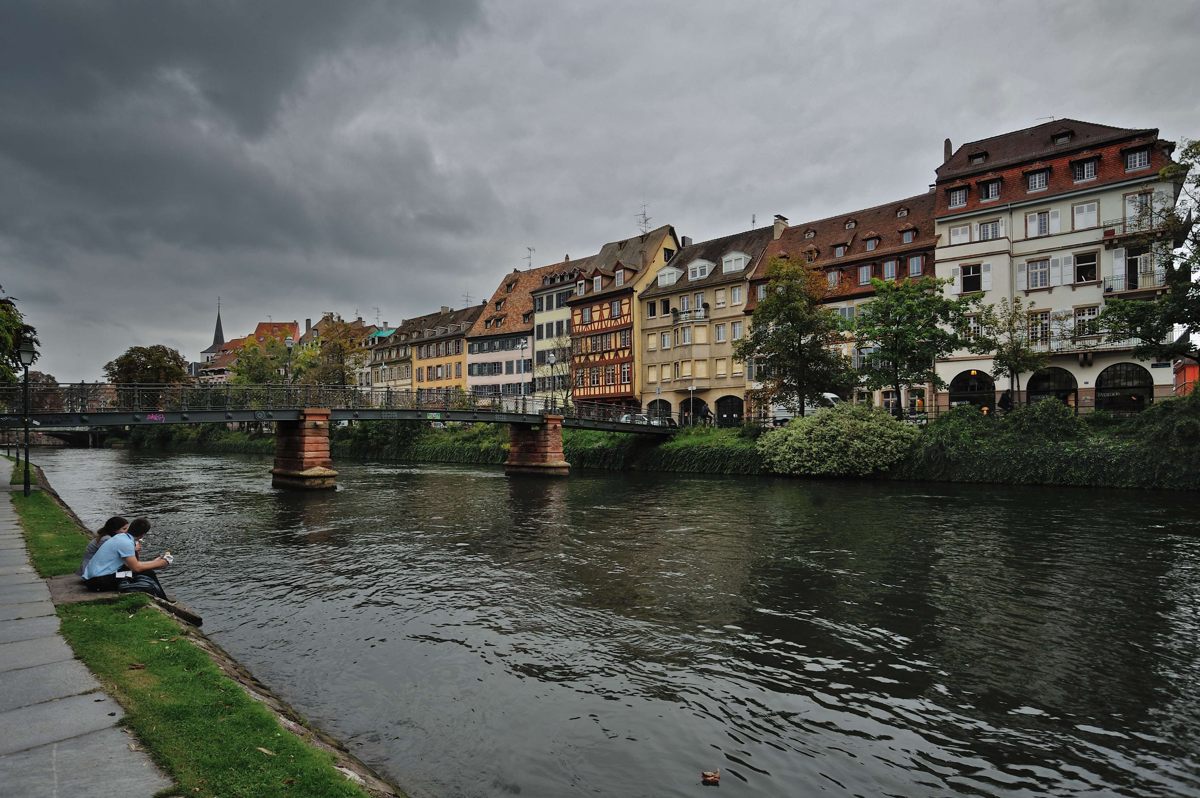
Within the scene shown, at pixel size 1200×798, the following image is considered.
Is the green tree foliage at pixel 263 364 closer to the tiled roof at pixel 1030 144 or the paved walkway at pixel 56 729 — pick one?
the tiled roof at pixel 1030 144

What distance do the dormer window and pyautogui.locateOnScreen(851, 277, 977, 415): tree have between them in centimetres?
1811

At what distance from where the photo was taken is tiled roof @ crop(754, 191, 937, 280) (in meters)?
48.4

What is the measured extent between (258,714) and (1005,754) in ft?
21.0

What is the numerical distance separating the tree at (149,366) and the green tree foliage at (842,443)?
75179 millimetres

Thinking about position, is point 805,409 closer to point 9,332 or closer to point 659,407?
point 659,407

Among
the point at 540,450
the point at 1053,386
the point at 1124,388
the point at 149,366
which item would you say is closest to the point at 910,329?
the point at 1053,386

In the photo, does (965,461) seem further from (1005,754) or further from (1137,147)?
(1005,754)

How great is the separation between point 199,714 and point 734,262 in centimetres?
5460

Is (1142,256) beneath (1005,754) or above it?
above

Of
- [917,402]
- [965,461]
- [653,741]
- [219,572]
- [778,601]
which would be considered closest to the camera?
[653,741]

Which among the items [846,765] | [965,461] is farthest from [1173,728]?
[965,461]

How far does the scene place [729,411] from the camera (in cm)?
5647

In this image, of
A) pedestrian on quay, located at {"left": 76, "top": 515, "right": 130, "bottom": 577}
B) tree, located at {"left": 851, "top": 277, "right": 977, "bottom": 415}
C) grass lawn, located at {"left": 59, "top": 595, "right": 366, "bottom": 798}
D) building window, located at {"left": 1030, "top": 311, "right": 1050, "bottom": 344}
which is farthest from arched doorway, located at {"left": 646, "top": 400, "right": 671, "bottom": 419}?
grass lawn, located at {"left": 59, "top": 595, "right": 366, "bottom": 798}

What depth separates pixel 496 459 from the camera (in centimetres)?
5606
